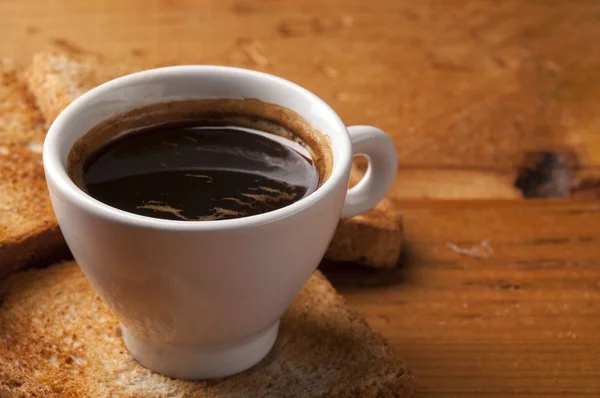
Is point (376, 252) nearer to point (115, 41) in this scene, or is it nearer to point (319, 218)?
point (319, 218)

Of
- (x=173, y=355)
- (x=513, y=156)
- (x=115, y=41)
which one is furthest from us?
(x=115, y=41)

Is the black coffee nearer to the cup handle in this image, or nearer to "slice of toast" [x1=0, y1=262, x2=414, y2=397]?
the cup handle

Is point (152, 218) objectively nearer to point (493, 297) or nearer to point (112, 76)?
point (493, 297)

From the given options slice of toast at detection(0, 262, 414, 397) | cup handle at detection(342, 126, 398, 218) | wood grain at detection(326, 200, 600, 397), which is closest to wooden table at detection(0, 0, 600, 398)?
wood grain at detection(326, 200, 600, 397)

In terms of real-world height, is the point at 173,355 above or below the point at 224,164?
below

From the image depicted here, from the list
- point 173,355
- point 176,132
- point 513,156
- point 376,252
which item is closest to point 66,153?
point 176,132

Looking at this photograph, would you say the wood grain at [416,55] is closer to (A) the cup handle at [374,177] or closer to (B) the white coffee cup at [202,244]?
(A) the cup handle at [374,177]
